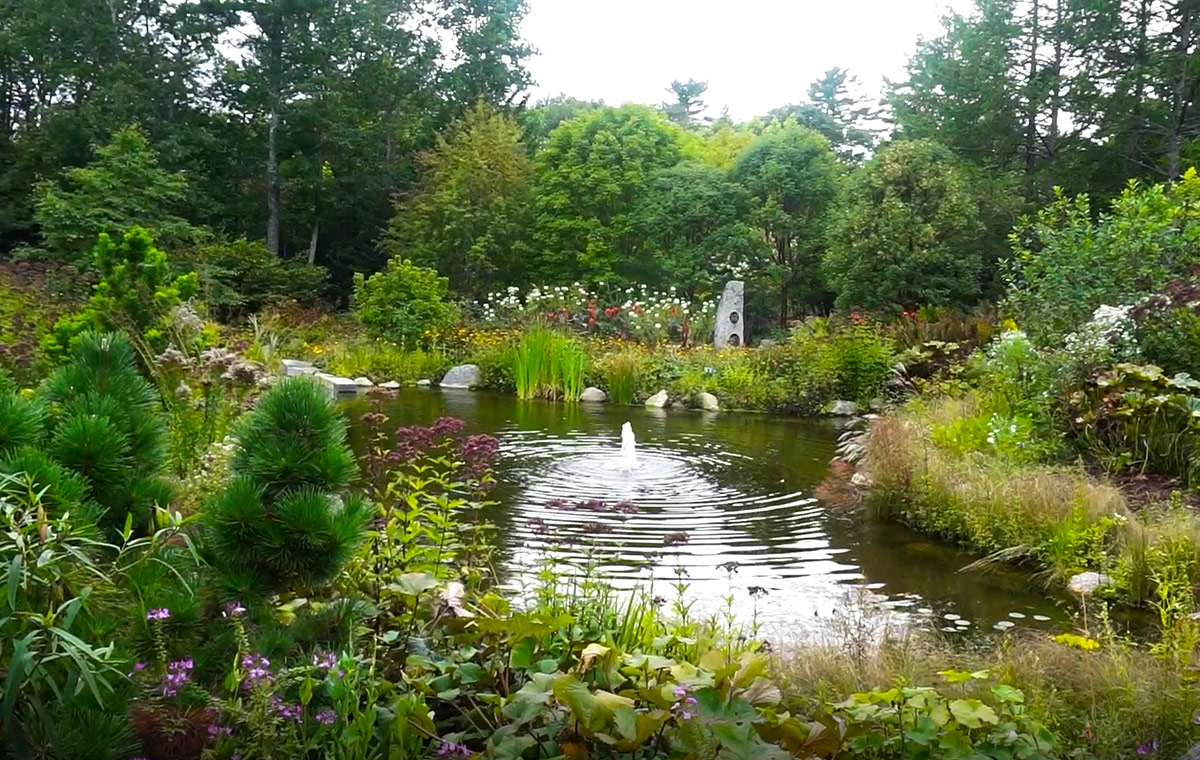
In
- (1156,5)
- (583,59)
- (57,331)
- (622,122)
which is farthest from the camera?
(583,59)

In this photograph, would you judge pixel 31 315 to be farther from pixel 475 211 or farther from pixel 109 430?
pixel 475 211

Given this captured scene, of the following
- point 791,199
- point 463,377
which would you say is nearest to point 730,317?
point 791,199

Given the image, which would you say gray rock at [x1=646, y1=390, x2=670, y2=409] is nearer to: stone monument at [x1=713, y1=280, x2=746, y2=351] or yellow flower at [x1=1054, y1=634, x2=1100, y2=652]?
stone monument at [x1=713, y1=280, x2=746, y2=351]

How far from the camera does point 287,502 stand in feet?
5.41

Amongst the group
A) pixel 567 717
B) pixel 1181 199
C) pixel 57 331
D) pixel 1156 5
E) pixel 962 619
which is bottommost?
pixel 962 619

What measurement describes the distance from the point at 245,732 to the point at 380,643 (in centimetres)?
47

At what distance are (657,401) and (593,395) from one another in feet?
3.01

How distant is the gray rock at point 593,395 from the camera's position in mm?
11500

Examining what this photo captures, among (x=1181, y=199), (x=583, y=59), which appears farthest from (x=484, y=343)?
(x=583, y=59)

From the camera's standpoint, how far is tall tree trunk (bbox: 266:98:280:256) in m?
20.3

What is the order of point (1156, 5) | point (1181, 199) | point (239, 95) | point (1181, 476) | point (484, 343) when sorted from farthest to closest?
point (239, 95), point (1156, 5), point (484, 343), point (1181, 199), point (1181, 476)

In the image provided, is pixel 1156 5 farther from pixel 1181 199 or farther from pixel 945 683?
pixel 945 683

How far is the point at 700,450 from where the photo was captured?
748cm

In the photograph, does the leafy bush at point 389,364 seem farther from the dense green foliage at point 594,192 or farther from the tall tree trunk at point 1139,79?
the tall tree trunk at point 1139,79
